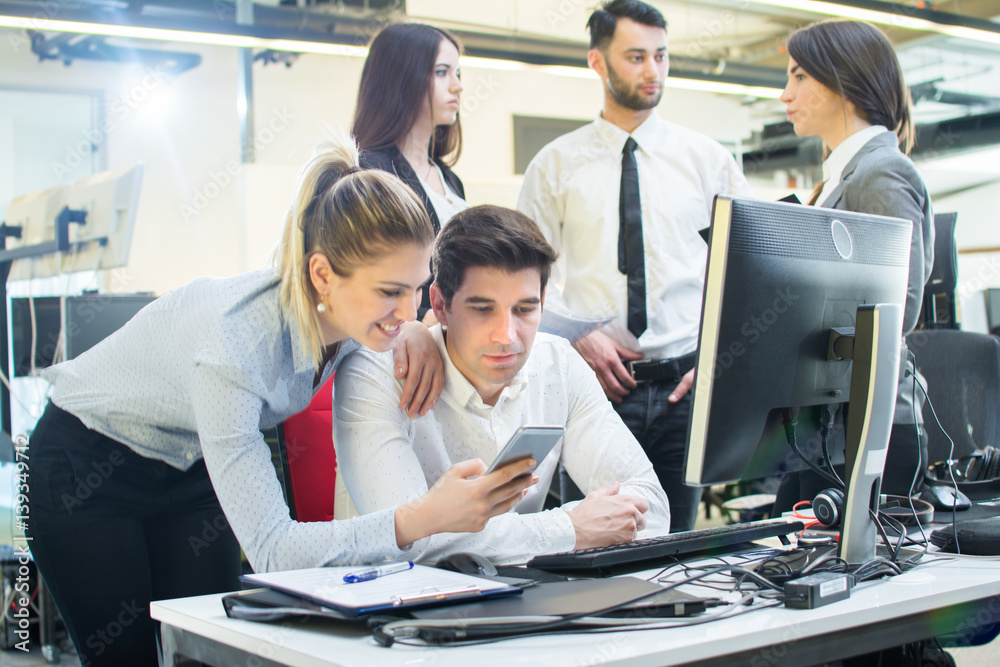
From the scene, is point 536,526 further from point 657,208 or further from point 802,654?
point 657,208

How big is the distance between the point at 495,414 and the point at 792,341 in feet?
2.07

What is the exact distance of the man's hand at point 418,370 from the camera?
1524mm

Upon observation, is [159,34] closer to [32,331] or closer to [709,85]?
[32,331]

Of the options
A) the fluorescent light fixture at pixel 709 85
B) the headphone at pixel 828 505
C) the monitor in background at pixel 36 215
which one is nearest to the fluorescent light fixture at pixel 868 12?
the fluorescent light fixture at pixel 709 85

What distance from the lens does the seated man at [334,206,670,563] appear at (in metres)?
1.40

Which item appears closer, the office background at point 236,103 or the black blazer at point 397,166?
the black blazer at point 397,166

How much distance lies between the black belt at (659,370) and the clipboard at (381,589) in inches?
47.1

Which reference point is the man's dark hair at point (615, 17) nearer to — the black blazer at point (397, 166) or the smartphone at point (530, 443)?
the black blazer at point (397, 166)

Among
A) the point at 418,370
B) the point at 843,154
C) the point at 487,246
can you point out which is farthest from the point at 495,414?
the point at 843,154

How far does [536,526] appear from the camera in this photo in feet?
4.56

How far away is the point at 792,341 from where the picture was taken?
3.90 ft

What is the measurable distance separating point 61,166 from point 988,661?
714 cm

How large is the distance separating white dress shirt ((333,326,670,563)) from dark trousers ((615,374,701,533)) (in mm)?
410

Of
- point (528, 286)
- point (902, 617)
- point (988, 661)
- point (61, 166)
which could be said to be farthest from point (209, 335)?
point (61, 166)
